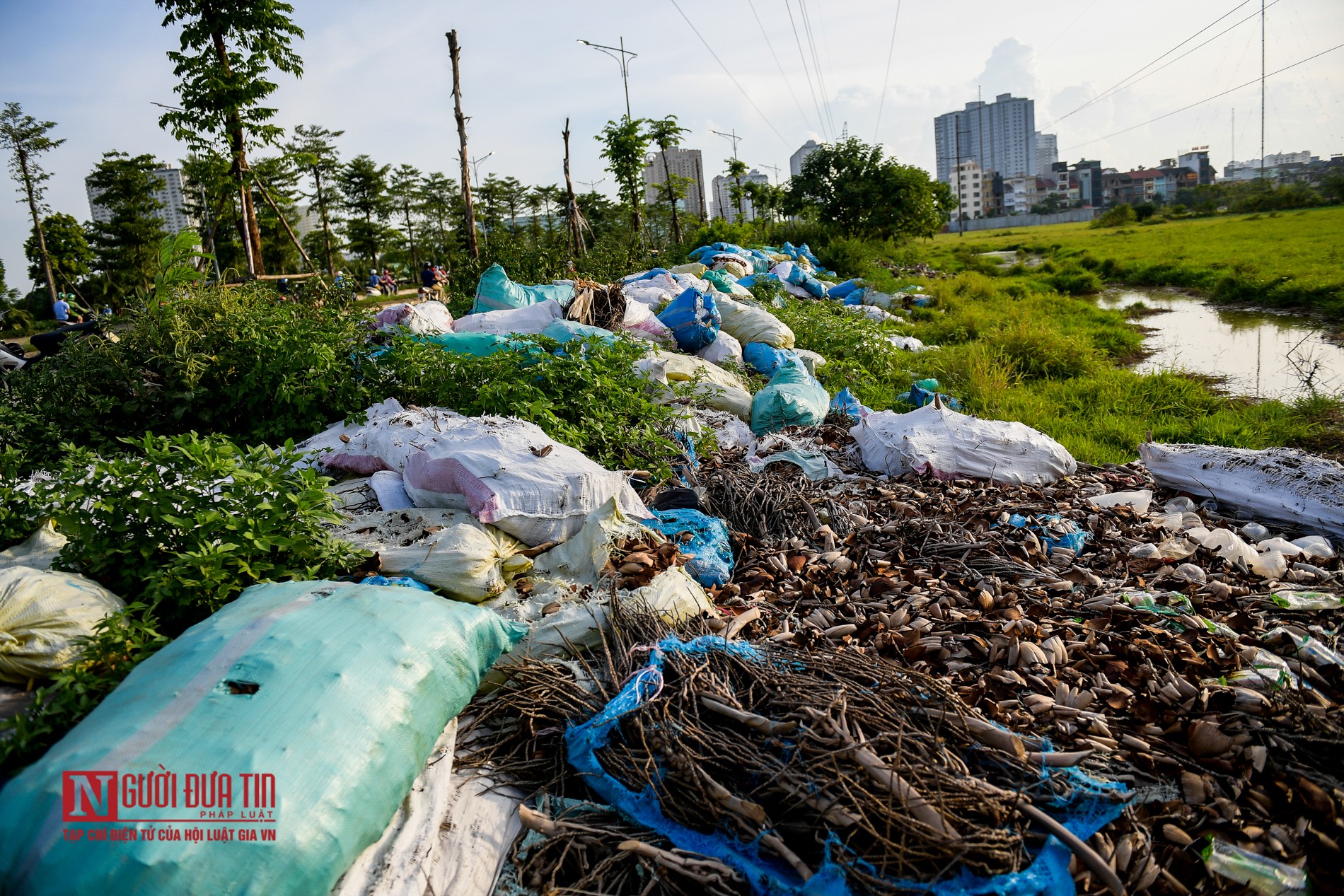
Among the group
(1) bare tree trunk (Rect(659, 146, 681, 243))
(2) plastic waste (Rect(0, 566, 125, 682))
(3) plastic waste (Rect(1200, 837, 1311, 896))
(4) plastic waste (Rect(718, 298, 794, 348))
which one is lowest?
(3) plastic waste (Rect(1200, 837, 1311, 896))

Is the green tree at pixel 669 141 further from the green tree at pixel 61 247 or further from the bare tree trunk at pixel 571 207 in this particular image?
the green tree at pixel 61 247

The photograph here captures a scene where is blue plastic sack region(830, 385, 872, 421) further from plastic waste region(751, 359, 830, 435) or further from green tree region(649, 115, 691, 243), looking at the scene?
green tree region(649, 115, 691, 243)

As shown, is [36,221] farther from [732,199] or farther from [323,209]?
[732,199]

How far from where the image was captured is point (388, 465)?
9.39 feet

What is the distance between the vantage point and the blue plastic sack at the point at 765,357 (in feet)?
18.2

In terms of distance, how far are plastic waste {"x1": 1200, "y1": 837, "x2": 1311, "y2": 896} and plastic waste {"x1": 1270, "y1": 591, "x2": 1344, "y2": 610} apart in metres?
1.17

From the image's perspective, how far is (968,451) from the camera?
12.2ft

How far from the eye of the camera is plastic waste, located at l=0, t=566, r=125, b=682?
1638 millimetres

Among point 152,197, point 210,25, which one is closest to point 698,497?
point 210,25

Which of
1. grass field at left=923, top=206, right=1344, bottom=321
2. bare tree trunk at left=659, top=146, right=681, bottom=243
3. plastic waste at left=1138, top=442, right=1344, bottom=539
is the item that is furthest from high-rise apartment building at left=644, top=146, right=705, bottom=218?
plastic waste at left=1138, top=442, right=1344, bottom=539

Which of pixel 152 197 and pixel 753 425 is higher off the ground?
pixel 152 197

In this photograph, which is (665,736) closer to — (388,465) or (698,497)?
(698,497)

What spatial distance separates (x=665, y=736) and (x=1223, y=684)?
4.65 feet

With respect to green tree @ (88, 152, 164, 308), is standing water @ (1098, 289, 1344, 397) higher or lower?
lower
